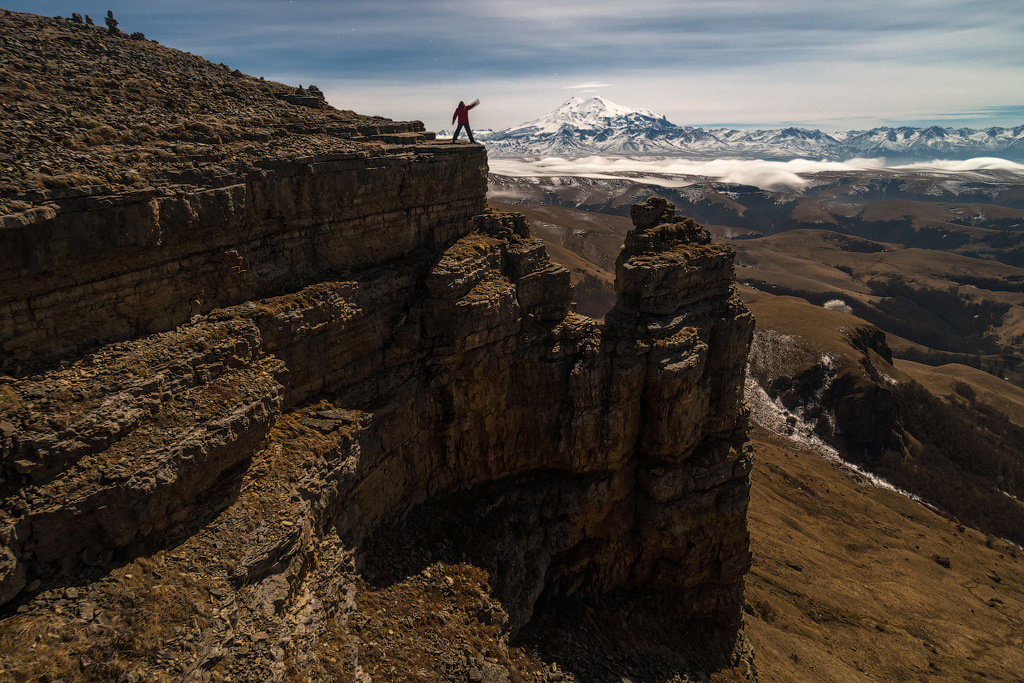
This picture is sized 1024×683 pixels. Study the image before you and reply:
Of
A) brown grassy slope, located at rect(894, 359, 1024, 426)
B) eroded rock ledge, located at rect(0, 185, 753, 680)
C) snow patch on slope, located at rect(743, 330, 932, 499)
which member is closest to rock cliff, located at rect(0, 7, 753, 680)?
eroded rock ledge, located at rect(0, 185, 753, 680)

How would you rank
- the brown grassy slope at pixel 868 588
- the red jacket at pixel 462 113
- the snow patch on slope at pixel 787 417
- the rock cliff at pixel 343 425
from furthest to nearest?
1. the snow patch on slope at pixel 787 417
2. the brown grassy slope at pixel 868 588
3. the red jacket at pixel 462 113
4. the rock cliff at pixel 343 425

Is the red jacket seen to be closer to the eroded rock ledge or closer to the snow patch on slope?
the eroded rock ledge

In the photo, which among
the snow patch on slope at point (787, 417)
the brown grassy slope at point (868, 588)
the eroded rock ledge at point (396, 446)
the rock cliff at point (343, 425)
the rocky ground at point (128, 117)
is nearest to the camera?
the rock cliff at point (343, 425)

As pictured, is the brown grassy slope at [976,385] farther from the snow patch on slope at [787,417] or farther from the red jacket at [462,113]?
the red jacket at [462,113]

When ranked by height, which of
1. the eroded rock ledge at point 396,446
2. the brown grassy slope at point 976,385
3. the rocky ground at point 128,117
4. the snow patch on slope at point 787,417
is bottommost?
the brown grassy slope at point 976,385

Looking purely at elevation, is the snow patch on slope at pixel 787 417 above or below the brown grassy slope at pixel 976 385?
above

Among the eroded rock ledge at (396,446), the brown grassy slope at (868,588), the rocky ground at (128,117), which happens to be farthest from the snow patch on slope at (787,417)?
the rocky ground at (128,117)
